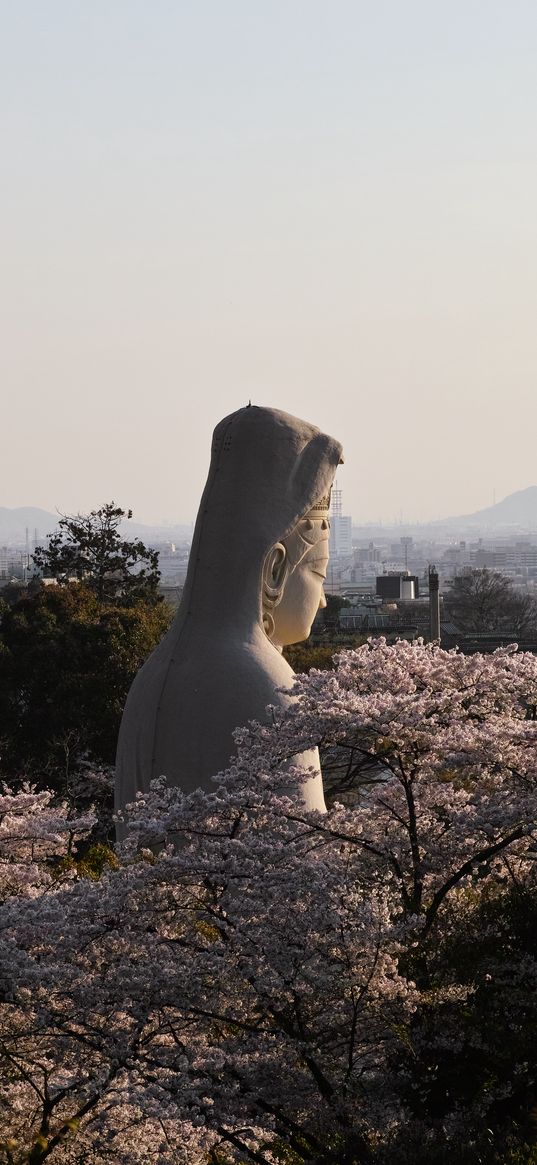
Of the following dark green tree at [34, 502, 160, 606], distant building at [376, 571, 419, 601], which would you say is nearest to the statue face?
dark green tree at [34, 502, 160, 606]

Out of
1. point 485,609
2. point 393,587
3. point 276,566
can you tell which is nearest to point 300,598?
point 276,566

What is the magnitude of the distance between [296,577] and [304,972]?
6104 millimetres

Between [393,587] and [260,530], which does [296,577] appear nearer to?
[260,530]

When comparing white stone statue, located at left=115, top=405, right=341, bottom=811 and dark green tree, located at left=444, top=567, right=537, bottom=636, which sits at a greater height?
white stone statue, located at left=115, top=405, right=341, bottom=811

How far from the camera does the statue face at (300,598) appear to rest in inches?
544

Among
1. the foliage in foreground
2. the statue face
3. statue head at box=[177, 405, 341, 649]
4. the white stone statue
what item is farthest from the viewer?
the statue face

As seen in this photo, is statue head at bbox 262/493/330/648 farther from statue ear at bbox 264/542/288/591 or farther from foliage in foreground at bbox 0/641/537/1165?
foliage in foreground at bbox 0/641/537/1165

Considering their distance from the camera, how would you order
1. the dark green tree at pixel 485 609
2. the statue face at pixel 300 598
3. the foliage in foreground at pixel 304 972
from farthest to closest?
1. the dark green tree at pixel 485 609
2. the statue face at pixel 300 598
3. the foliage in foreground at pixel 304 972

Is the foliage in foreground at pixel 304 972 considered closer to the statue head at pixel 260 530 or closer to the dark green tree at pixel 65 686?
the statue head at pixel 260 530

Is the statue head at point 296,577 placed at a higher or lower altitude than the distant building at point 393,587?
higher

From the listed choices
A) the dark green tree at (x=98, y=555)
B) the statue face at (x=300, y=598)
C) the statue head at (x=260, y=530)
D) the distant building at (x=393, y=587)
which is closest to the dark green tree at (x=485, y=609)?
the distant building at (x=393, y=587)

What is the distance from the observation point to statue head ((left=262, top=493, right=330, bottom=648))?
13672 millimetres

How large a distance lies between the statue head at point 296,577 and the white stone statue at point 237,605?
0.04 ft

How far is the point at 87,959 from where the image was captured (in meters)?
8.70
